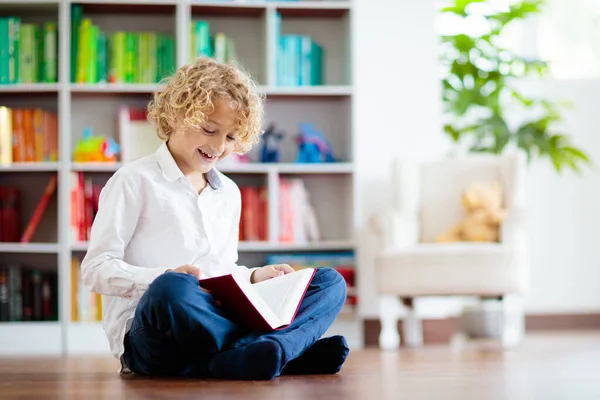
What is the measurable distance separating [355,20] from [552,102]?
1.38 meters

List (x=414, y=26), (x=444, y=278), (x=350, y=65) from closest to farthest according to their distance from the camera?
1. (x=444, y=278)
2. (x=350, y=65)
3. (x=414, y=26)

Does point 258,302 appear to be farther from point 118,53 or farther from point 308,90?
point 118,53

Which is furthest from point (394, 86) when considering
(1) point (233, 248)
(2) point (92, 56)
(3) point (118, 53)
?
(1) point (233, 248)

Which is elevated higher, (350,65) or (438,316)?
(350,65)

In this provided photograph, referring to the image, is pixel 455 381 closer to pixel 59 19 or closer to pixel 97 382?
pixel 97 382

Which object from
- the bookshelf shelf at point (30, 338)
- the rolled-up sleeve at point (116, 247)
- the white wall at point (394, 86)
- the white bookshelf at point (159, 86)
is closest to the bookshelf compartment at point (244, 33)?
the white bookshelf at point (159, 86)

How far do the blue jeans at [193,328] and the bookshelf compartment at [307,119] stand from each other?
220 centimetres

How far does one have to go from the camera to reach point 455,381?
1.91 metres

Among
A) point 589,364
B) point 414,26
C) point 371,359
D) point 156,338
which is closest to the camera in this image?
point 156,338

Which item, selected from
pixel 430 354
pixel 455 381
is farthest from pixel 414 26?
pixel 455 381

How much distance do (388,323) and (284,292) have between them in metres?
2.00

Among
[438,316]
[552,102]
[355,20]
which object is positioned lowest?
[438,316]

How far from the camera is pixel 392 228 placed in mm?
3846

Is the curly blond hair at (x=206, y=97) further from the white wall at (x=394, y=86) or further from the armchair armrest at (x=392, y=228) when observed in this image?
→ the white wall at (x=394, y=86)
